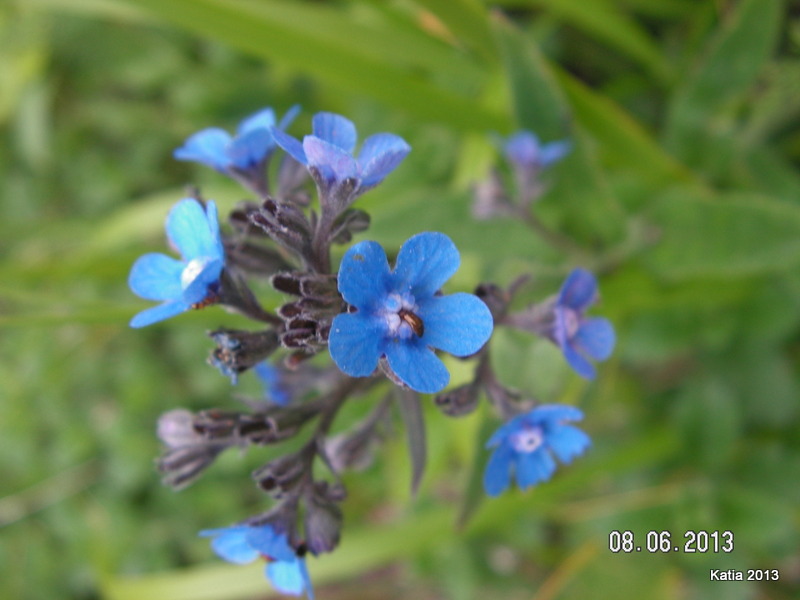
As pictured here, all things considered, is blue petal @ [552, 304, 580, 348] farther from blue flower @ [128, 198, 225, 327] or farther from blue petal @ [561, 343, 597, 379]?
blue flower @ [128, 198, 225, 327]

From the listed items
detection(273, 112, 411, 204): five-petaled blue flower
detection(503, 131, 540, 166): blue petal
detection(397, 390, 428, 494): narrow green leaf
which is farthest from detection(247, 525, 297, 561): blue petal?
detection(503, 131, 540, 166): blue petal

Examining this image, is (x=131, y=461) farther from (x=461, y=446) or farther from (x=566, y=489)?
(x=566, y=489)

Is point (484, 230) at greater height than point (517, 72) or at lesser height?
lesser

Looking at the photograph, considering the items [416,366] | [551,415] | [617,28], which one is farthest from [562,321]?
[617,28]

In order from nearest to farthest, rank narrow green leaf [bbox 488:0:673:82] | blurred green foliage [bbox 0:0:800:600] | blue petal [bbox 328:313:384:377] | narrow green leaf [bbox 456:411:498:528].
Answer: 1. blue petal [bbox 328:313:384:377]
2. narrow green leaf [bbox 456:411:498:528]
3. blurred green foliage [bbox 0:0:800:600]
4. narrow green leaf [bbox 488:0:673:82]

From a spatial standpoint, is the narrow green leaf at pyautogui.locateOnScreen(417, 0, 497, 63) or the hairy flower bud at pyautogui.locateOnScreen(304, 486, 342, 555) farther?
the narrow green leaf at pyautogui.locateOnScreen(417, 0, 497, 63)

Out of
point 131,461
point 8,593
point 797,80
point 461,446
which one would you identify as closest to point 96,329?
point 131,461
